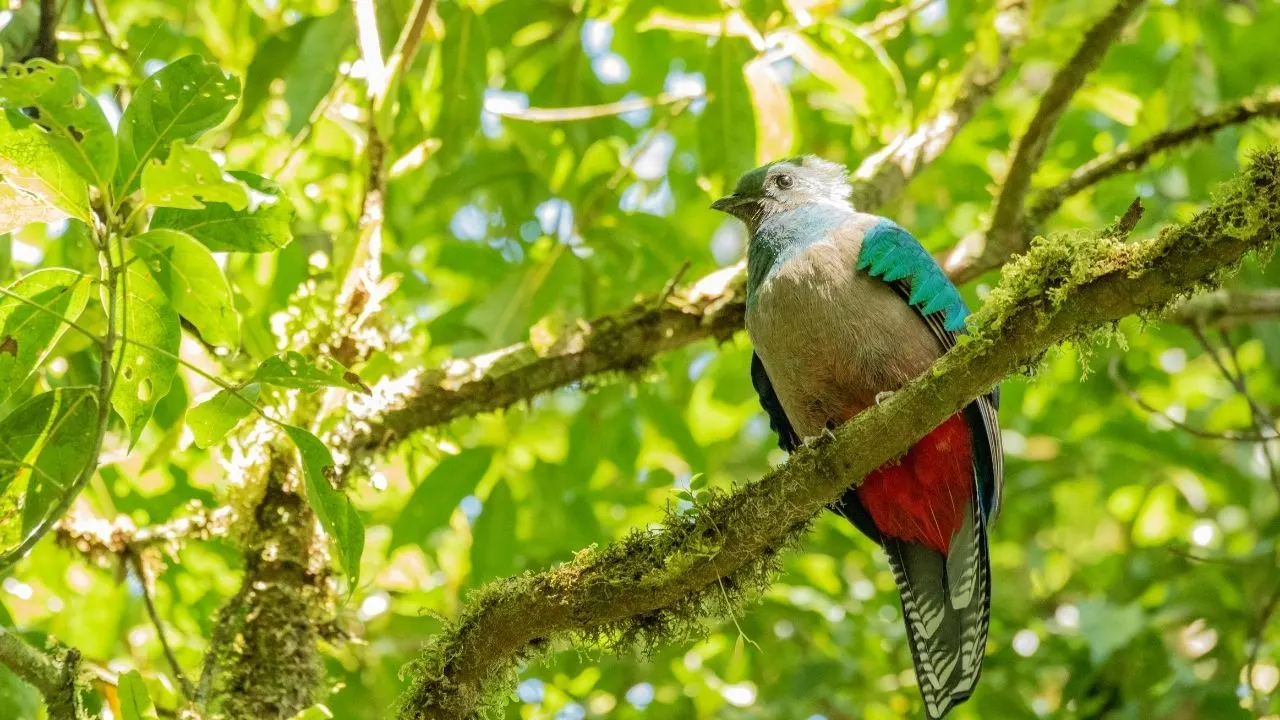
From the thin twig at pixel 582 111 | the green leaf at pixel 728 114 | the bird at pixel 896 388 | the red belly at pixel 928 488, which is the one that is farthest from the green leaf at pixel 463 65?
the red belly at pixel 928 488

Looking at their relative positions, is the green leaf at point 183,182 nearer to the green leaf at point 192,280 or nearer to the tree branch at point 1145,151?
the green leaf at point 192,280

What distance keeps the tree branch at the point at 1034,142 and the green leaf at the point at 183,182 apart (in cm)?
292

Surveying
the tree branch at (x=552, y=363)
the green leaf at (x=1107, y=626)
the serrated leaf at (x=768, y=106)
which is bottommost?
the green leaf at (x=1107, y=626)

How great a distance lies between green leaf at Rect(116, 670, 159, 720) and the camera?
2363 millimetres

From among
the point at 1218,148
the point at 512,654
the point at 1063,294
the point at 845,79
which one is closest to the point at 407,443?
the point at 512,654

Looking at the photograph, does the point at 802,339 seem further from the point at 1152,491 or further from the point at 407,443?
the point at 1152,491

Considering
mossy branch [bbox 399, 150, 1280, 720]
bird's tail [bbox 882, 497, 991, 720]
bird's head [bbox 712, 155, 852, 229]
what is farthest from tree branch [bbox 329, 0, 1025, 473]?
mossy branch [bbox 399, 150, 1280, 720]

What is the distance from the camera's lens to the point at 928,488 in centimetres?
366

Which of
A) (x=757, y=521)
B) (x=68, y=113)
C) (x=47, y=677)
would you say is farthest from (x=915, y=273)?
(x=47, y=677)

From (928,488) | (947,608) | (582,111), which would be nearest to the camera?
(928,488)

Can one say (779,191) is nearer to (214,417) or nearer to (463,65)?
(463,65)

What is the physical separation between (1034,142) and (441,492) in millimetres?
2516

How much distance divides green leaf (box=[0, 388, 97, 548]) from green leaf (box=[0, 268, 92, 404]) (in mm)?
86

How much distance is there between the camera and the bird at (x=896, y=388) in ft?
11.5
